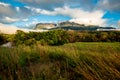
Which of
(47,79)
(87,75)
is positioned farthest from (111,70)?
(47,79)

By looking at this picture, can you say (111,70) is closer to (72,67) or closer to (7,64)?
(72,67)

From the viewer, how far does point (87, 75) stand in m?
4.39

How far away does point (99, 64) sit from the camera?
Answer: 4762 millimetres

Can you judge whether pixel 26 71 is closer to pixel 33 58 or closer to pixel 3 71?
pixel 3 71

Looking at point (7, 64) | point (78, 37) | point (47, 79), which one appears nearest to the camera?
point (47, 79)

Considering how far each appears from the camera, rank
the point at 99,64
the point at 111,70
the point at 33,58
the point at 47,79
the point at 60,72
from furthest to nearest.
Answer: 1. the point at 33,58
2. the point at 60,72
3. the point at 47,79
4. the point at 99,64
5. the point at 111,70

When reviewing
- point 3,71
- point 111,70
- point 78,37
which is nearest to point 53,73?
point 3,71

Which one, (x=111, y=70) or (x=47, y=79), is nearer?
(x=111, y=70)

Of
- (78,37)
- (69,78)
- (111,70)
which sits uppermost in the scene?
(111,70)

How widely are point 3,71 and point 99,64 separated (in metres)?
2.74

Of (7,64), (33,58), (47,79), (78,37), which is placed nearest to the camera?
(47,79)

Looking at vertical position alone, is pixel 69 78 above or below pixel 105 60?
below

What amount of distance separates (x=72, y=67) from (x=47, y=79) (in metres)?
0.97

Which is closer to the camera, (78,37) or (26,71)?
(26,71)
